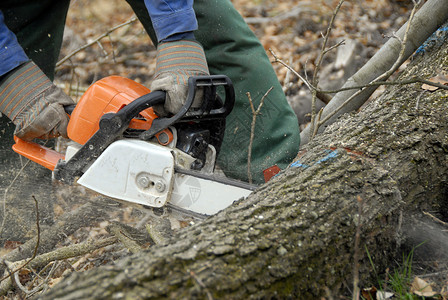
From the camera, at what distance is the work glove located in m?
2.23

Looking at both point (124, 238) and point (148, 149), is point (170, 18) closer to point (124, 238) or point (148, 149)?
point (148, 149)

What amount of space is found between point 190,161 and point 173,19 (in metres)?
0.69

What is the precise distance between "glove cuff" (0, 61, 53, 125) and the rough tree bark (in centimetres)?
128

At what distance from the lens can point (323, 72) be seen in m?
4.21

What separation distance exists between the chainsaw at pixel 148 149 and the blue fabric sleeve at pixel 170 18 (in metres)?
0.30

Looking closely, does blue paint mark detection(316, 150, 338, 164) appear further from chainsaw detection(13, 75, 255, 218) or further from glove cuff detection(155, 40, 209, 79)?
glove cuff detection(155, 40, 209, 79)

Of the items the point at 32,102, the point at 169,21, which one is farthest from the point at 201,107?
the point at 32,102

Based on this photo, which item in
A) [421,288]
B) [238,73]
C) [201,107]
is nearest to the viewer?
[421,288]

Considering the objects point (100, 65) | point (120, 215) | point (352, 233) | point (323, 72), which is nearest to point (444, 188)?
point (352, 233)

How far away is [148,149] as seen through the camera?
196cm

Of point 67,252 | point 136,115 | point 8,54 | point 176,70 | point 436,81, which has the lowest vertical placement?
point 67,252

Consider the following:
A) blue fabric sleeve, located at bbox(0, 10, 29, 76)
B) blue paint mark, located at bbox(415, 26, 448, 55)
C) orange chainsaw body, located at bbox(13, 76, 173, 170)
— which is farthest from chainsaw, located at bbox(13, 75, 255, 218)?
blue paint mark, located at bbox(415, 26, 448, 55)

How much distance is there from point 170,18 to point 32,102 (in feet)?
2.66

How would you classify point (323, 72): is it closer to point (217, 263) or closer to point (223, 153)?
point (223, 153)
